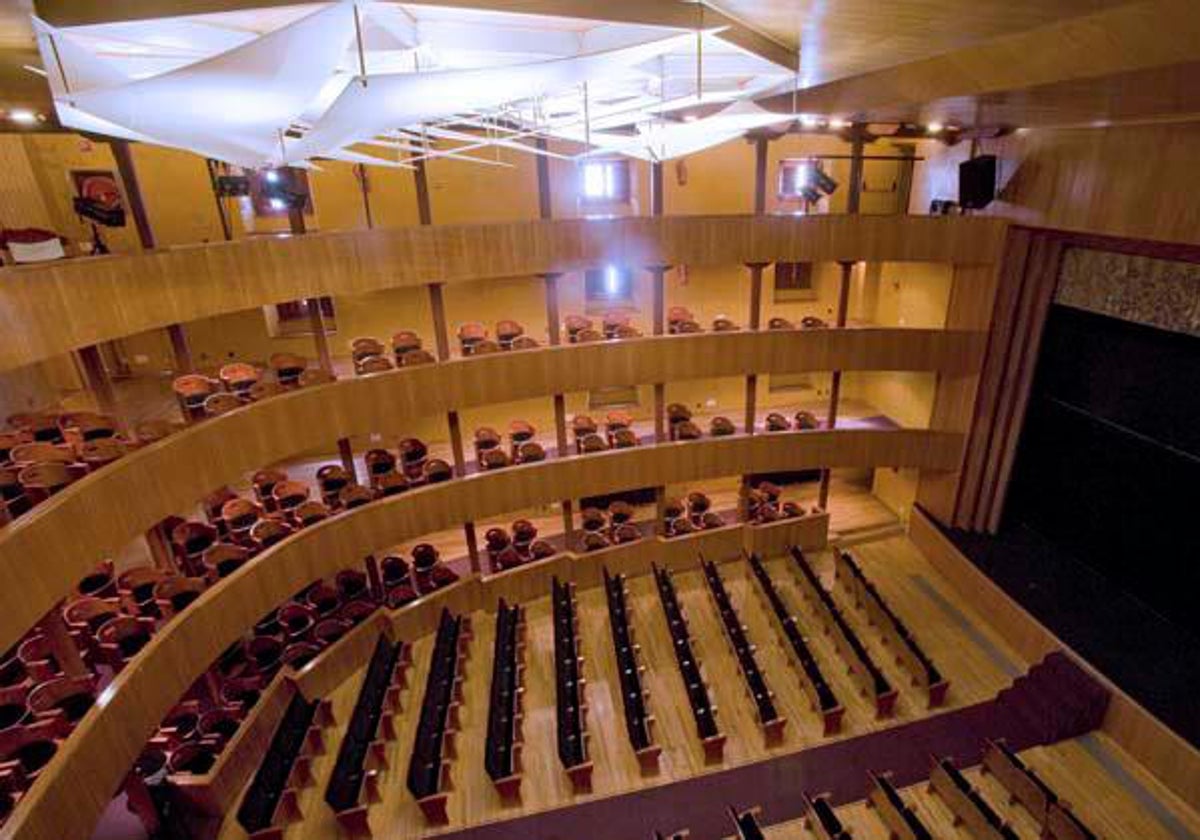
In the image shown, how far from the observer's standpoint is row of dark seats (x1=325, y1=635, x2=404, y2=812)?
6145 mm

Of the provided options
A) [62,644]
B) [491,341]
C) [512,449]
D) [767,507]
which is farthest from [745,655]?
[62,644]

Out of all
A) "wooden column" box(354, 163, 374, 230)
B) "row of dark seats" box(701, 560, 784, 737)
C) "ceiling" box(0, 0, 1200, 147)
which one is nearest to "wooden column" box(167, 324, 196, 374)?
"ceiling" box(0, 0, 1200, 147)

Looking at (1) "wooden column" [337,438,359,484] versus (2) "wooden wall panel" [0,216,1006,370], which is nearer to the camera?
(2) "wooden wall panel" [0,216,1006,370]

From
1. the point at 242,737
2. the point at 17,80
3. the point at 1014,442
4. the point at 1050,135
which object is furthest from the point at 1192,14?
the point at 242,737

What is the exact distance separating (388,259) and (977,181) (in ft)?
26.4

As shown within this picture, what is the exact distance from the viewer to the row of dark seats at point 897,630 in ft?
24.8

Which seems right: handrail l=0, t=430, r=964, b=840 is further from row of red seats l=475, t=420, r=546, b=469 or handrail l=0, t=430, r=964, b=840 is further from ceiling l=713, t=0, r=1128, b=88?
ceiling l=713, t=0, r=1128, b=88

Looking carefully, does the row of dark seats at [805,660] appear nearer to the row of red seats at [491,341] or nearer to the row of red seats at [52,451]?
the row of red seats at [491,341]

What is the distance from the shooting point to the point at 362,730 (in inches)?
270

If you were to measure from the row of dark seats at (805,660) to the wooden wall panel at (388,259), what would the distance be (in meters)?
4.92

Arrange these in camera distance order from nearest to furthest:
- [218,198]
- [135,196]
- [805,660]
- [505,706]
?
[135,196] → [218,198] → [505,706] → [805,660]

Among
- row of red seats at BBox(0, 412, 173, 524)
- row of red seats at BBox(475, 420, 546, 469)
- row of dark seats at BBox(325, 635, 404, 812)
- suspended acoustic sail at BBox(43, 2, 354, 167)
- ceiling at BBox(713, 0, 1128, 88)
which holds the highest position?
ceiling at BBox(713, 0, 1128, 88)

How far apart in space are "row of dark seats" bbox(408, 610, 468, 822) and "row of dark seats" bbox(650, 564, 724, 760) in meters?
2.77

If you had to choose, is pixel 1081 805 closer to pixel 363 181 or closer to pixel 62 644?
pixel 62 644
